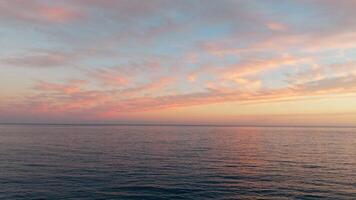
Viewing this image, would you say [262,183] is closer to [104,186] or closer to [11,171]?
[104,186]

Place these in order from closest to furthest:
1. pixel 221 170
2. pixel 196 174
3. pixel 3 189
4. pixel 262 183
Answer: pixel 3 189, pixel 262 183, pixel 196 174, pixel 221 170

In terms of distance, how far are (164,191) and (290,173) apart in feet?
92.5

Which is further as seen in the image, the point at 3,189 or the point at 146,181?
the point at 146,181

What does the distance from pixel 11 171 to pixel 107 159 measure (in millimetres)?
22806

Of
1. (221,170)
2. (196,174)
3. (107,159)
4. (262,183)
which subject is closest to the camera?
(262,183)

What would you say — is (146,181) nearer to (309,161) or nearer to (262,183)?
(262,183)

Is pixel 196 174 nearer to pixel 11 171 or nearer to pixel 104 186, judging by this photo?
pixel 104 186

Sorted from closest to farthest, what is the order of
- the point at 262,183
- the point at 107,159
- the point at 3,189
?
the point at 3,189, the point at 262,183, the point at 107,159

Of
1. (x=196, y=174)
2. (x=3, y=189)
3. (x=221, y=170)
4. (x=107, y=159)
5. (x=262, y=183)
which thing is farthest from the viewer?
(x=107, y=159)

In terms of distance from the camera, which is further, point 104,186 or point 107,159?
point 107,159

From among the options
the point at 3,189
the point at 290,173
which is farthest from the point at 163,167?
the point at 3,189

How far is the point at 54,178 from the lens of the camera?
177 ft

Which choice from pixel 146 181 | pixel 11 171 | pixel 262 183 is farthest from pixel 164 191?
pixel 11 171

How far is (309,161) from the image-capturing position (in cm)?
7819
